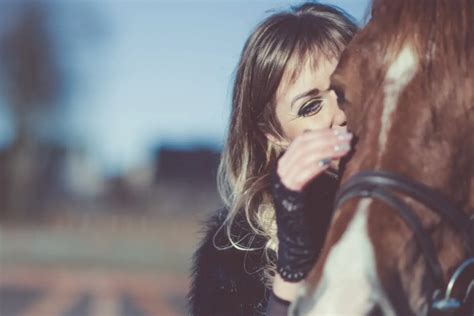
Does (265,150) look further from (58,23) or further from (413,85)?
(58,23)

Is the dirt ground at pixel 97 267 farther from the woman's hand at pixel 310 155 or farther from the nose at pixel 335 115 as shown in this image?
the woman's hand at pixel 310 155

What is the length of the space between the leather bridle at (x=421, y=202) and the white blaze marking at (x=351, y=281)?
0.19ft

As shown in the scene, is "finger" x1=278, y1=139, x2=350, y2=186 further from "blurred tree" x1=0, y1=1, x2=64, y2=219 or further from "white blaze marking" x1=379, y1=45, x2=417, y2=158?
"blurred tree" x1=0, y1=1, x2=64, y2=219

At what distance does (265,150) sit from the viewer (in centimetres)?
240

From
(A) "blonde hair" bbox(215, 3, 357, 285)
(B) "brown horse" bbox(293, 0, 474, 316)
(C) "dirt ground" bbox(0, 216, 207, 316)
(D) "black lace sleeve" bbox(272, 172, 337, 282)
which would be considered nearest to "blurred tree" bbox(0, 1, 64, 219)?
(C) "dirt ground" bbox(0, 216, 207, 316)

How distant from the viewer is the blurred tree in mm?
35781

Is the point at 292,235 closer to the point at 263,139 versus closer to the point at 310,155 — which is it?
the point at 310,155

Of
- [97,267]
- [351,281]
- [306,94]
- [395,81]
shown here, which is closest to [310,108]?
[306,94]

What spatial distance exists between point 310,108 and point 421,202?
82 centimetres

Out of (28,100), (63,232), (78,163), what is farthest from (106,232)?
(78,163)

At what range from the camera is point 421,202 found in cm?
146

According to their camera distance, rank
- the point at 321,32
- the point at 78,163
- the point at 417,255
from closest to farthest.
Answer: the point at 417,255 < the point at 321,32 < the point at 78,163

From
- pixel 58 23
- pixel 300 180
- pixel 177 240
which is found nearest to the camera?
pixel 300 180

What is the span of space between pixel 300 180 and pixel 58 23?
35329 millimetres
